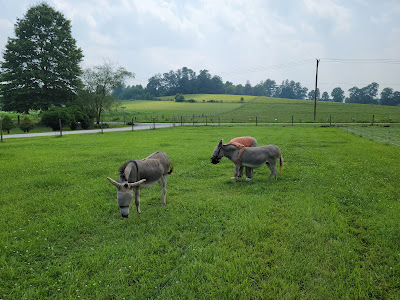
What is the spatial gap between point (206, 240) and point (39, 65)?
56289 mm

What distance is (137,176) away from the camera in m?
6.44

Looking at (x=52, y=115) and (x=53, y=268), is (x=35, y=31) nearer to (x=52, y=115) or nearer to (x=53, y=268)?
(x=52, y=115)

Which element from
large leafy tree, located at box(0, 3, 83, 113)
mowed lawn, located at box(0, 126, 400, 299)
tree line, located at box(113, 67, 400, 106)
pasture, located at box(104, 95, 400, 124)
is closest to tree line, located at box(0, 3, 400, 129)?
large leafy tree, located at box(0, 3, 83, 113)

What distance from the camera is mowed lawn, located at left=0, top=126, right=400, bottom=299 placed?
4.14 metres

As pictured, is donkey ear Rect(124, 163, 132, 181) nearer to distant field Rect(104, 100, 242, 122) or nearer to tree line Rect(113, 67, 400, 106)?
distant field Rect(104, 100, 242, 122)

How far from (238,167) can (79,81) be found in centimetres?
5194

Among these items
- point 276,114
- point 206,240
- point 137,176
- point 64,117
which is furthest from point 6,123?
point 276,114

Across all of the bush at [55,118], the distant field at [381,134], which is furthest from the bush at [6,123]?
the distant field at [381,134]

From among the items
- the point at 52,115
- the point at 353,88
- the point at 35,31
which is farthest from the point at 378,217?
the point at 353,88

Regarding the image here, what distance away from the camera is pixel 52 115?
3866 centimetres

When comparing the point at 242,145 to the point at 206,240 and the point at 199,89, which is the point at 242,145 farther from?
the point at 199,89

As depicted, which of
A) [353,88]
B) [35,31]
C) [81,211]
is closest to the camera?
[81,211]

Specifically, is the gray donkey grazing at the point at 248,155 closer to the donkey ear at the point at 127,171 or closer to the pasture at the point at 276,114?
the donkey ear at the point at 127,171

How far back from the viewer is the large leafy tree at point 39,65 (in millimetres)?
45537
